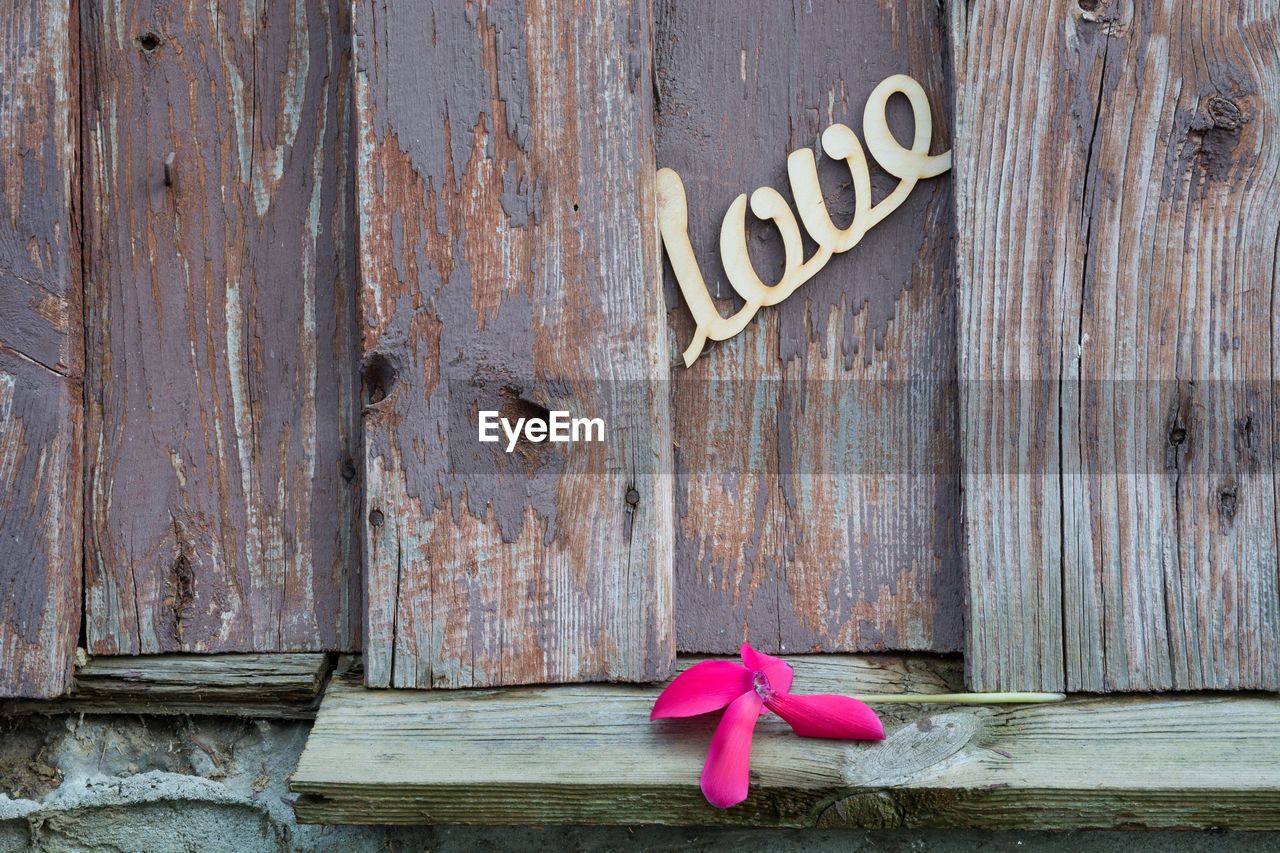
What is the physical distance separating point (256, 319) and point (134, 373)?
0.19 metres

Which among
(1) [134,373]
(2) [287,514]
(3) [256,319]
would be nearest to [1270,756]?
(2) [287,514]

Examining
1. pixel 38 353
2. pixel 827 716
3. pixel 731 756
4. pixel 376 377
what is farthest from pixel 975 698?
pixel 38 353

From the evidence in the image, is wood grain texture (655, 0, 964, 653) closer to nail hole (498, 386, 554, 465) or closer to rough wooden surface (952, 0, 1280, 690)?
rough wooden surface (952, 0, 1280, 690)

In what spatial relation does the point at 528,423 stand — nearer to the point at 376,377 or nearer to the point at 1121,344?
the point at 376,377

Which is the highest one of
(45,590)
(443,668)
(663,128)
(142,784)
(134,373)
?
(663,128)

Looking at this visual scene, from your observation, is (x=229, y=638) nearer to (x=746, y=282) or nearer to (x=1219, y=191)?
(x=746, y=282)

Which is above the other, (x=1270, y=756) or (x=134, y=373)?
(x=134, y=373)

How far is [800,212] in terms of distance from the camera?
1.15m

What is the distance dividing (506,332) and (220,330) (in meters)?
0.43

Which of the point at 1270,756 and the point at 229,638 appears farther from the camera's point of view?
the point at 229,638

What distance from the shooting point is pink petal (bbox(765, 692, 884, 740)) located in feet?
3.32

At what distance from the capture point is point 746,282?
1144 millimetres

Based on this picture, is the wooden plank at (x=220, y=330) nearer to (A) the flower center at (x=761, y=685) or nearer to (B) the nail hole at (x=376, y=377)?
(B) the nail hole at (x=376, y=377)

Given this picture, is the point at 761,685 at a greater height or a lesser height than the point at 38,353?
lesser
